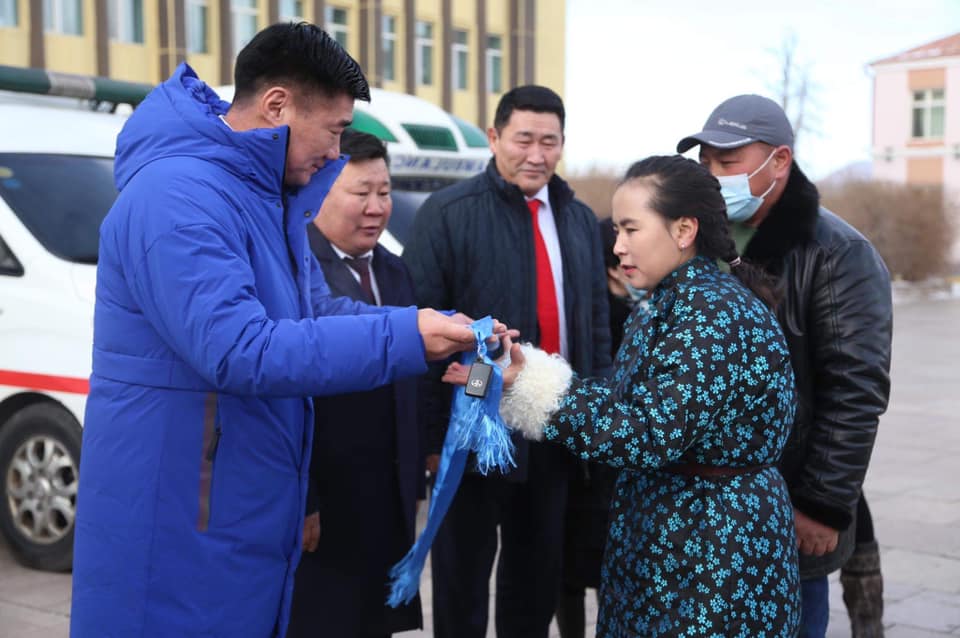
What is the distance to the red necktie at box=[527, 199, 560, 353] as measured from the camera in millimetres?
4672

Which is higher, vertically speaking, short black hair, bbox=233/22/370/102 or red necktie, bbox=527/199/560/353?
short black hair, bbox=233/22/370/102

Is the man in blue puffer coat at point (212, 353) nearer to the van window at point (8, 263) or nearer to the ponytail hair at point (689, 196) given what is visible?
the ponytail hair at point (689, 196)

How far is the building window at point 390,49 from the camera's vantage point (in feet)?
113

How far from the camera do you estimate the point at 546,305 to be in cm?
468

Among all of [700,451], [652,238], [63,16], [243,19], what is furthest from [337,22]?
[700,451]

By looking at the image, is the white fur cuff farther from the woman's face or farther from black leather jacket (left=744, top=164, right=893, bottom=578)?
black leather jacket (left=744, top=164, right=893, bottom=578)

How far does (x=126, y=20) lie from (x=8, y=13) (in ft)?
10.5

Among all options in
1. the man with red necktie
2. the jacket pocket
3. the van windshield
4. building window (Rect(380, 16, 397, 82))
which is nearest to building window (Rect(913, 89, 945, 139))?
building window (Rect(380, 16, 397, 82))

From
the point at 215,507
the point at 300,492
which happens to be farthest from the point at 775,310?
the point at 215,507

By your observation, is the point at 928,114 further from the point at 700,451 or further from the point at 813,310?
the point at 700,451

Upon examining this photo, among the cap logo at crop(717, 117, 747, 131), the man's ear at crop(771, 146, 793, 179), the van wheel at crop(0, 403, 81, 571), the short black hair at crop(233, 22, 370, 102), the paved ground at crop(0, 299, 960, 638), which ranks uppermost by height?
the short black hair at crop(233, 22, 370, 102)

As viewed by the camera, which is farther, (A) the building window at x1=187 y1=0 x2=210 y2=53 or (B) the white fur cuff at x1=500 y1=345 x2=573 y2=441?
(A) the building window at x1=187 y1=0 x2=210 y2=53

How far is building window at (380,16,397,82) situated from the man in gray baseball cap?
102ft

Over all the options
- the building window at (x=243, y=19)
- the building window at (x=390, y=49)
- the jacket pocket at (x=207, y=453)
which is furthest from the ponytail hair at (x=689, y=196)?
the building window at (x=390, y=49)
